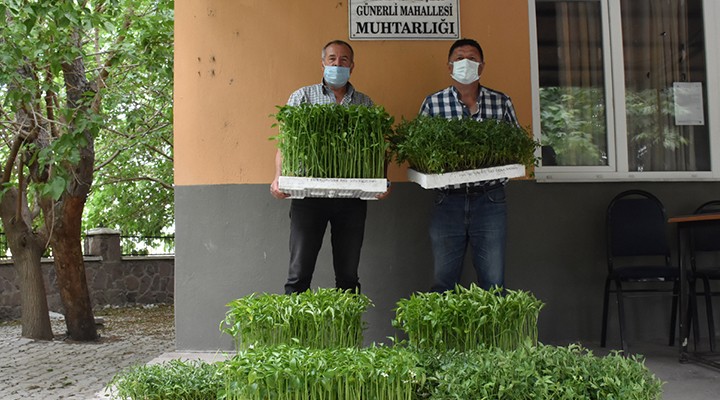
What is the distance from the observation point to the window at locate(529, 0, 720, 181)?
521 centimetres

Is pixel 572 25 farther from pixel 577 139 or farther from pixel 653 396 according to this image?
pixel 653 396

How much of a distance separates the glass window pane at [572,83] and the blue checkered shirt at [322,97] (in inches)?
69.2

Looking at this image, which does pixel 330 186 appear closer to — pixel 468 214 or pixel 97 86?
pixel 468 214

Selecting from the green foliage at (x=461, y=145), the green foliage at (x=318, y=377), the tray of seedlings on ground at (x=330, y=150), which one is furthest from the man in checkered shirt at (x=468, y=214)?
the green foliage at (x=318, y=377)

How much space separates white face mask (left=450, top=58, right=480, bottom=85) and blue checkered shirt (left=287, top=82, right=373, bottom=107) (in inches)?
20.9

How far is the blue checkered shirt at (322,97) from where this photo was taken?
398cm

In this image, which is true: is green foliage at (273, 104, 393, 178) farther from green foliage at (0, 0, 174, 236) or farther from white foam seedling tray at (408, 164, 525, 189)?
green foliage at (0, 0, 174, 236)

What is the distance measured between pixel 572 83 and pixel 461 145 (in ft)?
7.73

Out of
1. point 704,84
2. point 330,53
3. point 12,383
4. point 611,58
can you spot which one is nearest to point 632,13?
point 611,58

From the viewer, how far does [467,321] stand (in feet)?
8.90

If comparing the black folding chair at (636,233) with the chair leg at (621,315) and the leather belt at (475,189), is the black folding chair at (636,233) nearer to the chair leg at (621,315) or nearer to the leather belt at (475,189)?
the chair leg at (621,315)

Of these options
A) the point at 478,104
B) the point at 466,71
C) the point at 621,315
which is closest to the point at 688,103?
the point at 621,315

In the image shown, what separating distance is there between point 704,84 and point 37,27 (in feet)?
17.7

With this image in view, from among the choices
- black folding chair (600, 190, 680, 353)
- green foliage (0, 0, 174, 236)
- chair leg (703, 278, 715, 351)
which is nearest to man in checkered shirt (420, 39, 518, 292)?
black folding chair (600, 190, 680, 353)
